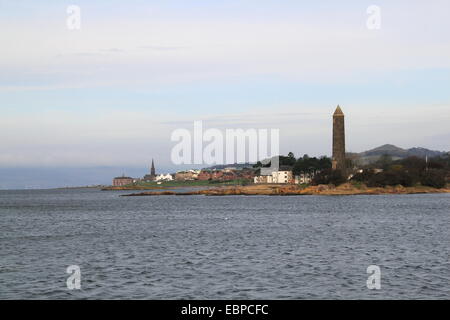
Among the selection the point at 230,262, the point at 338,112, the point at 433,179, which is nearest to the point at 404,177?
the point at 433,179

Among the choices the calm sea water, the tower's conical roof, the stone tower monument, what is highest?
the tower's conical roof

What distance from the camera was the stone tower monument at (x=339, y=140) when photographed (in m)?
173

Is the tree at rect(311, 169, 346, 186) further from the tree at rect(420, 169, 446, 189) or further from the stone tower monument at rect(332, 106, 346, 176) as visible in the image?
the tree at rect(420, 169, 446, 189)

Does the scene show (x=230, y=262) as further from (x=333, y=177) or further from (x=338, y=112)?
(x=338, y=112)

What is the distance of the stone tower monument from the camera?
17288cm

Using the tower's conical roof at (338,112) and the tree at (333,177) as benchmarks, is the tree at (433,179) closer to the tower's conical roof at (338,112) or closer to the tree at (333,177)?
the tree at (333,177)

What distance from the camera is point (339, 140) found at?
17275cm

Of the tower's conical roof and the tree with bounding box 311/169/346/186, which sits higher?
the tower's conical roof

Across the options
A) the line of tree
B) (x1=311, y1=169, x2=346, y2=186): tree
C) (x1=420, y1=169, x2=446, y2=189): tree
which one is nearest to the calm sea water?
(x1=311, y1=169, x2=346, y2=186): tree

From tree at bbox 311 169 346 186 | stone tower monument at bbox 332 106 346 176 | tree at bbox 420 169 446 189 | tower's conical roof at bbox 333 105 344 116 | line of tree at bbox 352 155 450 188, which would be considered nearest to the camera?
tree at bbox 311 169 346 186

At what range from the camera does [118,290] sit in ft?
86.8

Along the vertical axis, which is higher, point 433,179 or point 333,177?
point 333,177

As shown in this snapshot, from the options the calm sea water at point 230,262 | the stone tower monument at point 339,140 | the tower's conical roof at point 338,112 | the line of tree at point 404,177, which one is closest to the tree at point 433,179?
the line of tree at point 404,177
